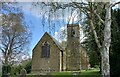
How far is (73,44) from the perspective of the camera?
428 cm

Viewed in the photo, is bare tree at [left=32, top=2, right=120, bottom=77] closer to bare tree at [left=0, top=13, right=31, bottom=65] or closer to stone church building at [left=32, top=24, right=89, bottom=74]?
stone church building at [left=32, top=24, right=89, bottom=74]

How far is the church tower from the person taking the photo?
11.8 ft

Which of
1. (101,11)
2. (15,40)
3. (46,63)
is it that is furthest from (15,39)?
(101,11)

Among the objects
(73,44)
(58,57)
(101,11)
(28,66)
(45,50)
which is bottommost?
(28,66)

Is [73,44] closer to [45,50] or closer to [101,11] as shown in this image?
[101,11]

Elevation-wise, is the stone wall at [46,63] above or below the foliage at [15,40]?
below

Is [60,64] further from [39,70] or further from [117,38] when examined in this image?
[117,38]

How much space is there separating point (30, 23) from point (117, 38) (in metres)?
1.69

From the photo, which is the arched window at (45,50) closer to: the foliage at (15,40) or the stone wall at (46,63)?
the stone wall at (46,63)

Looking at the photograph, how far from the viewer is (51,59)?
625 centimetres

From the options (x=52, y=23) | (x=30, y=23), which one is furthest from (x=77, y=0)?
(x=30, y=23)

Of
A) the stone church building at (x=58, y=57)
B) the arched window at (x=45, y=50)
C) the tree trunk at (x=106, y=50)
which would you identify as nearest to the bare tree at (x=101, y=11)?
the tree trunk at (x=106, y=50)

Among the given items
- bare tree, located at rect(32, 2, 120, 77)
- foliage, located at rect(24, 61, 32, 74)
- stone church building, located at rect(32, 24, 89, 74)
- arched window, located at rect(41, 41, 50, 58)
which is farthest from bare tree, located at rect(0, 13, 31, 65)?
arched window, located at rect(41, 41, 50, 58)

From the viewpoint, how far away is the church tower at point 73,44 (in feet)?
11.8
